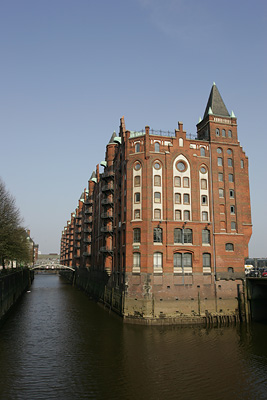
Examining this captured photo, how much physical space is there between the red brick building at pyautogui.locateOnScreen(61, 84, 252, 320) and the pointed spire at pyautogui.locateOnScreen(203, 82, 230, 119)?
0.22 m

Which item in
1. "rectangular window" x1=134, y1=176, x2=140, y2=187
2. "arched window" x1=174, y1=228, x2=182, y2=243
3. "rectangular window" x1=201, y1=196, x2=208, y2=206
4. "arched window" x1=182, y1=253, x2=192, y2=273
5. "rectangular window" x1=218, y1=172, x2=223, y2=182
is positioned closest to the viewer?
"arched window" x1=182, y1=253, x2=192, y2=273

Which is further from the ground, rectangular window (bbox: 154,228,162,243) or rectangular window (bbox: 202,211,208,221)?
rectangular window (bbox: 202,211,208,221)

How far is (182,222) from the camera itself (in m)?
44.8

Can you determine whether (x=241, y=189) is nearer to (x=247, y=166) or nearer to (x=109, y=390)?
(x=247, y=166)

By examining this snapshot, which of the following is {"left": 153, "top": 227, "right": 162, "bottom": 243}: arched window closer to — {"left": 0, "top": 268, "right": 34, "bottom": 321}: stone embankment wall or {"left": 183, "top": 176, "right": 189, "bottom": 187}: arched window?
{"left": 183, "top": 176, "right": 189, "bottom": 187}: arched window

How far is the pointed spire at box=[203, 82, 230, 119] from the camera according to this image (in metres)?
49.9

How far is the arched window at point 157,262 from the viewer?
4256cm

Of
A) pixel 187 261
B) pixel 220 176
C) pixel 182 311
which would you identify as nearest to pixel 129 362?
pixel 182 311

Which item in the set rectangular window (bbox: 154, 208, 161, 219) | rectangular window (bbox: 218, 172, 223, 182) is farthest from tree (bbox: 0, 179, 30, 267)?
rectangular window (bbox: 218, 172, 223, 182)

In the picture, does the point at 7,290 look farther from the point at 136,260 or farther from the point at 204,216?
the point at 204,216

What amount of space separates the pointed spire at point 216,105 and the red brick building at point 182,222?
22cm

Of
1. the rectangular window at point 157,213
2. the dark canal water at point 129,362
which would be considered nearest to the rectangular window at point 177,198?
the rectangular window at point 157,213

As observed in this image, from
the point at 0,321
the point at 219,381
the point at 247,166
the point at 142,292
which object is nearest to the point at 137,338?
the point at 142,292

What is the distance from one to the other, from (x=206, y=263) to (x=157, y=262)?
301 inches
